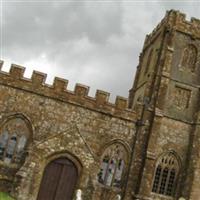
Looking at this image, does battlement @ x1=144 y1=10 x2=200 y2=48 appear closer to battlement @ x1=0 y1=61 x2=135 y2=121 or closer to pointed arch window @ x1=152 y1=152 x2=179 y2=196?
battlement @ x1=0 y1=61 x2=135 y2=121

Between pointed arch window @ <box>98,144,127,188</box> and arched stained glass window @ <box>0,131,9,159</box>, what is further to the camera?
pointed arch window @ <box>98,144,127,188</box>

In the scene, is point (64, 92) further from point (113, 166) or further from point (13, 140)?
point (113, 166)

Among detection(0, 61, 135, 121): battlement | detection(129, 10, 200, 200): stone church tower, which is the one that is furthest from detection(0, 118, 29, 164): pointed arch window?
detection(129, 10, 200, 200): stone church tower

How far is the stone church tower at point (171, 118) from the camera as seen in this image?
1052 inches

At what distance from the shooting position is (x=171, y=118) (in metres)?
28.1

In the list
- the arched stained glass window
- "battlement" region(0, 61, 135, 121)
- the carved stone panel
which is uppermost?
the carved stone panel

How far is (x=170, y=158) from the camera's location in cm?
2766

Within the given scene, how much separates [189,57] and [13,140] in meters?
14.1

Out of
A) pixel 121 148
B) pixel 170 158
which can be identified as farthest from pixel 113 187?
pixel 170 158

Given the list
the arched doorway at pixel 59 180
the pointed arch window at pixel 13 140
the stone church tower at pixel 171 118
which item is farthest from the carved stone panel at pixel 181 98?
the pointed arch window at pixel 13 140

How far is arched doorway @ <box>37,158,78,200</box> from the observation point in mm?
24875

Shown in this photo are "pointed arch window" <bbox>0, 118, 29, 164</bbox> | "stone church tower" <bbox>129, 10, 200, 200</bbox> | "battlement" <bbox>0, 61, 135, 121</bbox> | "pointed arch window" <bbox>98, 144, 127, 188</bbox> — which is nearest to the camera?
"pointed arch window" <bbox>0, 118, 29, 164</bbox>

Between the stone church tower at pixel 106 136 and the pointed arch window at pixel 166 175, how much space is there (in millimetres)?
66

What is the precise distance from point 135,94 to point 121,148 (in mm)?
7519
